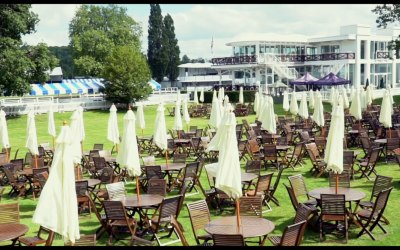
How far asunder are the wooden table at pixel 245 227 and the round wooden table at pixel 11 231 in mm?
3293

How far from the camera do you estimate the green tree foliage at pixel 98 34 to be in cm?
6219

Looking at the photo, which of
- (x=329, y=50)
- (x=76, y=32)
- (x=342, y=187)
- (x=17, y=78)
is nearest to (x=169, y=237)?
(x=342, y=187)

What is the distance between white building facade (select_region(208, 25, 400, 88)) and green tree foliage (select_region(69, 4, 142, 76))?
15585mm

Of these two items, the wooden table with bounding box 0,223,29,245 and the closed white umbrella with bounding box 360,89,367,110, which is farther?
the closed white umbrella with bounding box 360,89,367,110

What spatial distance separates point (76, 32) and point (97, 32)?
607 centimetres

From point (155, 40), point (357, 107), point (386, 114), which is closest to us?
point (386, 114)

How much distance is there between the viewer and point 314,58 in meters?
55.9

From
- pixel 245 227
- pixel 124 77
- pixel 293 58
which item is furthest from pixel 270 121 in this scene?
pixel 293 58

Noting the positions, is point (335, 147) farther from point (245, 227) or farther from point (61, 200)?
point (61, 200)

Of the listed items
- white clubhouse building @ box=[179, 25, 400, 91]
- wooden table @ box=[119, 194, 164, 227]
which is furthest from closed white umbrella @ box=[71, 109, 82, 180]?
white clubhouse building @ box=[179, 25, 400, 91]

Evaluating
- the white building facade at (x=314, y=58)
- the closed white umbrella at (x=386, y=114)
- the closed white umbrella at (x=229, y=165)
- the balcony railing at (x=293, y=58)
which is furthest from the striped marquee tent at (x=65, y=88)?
the closed white umbrella at (x=229, y=165)

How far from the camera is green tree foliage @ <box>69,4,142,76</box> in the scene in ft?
204

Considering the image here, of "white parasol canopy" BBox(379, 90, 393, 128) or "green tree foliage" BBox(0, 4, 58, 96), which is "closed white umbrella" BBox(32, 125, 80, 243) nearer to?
"white parasol canopy" BBox(379, 90, 393, 128)

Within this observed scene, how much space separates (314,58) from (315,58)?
0.18 m
